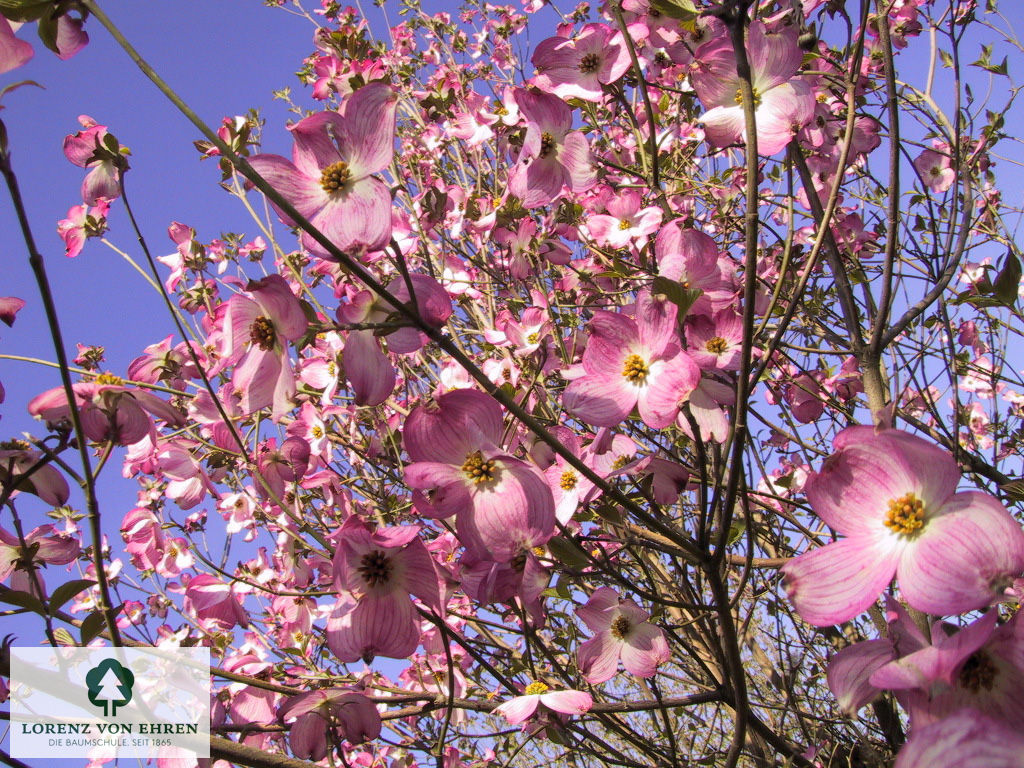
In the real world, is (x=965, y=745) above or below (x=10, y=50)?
below

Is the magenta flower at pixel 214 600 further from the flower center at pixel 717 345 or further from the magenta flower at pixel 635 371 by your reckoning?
the flower center at pixel 717 345

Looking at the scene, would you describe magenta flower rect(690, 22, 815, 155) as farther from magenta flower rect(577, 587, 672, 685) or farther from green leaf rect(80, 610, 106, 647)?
green leaf rect(80, 610, 106, 647)

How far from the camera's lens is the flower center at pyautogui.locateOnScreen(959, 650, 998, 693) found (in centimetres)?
57

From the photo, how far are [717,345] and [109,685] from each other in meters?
0.99

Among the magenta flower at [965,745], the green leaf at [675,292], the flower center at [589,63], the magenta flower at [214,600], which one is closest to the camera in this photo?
the magenta flower at [965,745]

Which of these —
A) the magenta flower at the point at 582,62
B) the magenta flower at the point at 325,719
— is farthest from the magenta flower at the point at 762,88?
the magenta flower at the point at 325,719

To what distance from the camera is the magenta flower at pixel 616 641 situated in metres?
1.30

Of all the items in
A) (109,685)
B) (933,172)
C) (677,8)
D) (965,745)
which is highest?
(933,172)

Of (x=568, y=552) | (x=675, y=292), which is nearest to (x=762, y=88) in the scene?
(x=675, y=292)

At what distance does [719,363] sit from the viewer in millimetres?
950

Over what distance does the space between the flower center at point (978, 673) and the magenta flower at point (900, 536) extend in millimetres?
50

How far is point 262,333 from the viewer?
87 centimetres

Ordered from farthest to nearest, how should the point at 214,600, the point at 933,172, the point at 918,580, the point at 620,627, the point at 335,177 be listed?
the point at 933,172, the point at 214,600, the point at 620,627, the point at 335,177, the point at 918,580

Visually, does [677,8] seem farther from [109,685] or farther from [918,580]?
[109,685]
